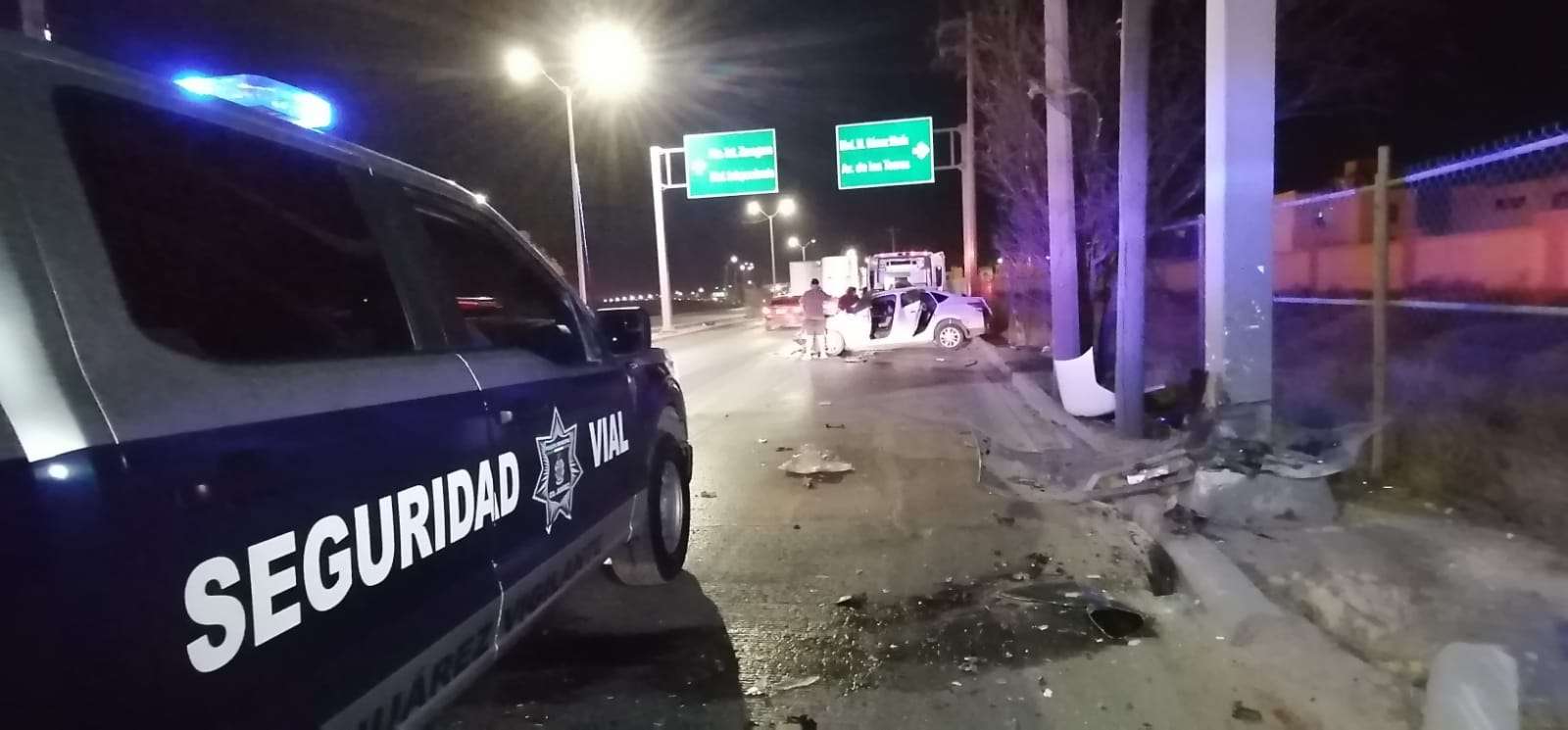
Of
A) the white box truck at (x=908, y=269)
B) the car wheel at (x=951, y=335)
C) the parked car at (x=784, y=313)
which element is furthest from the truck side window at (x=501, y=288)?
the white box truck at (x=908, y=269)

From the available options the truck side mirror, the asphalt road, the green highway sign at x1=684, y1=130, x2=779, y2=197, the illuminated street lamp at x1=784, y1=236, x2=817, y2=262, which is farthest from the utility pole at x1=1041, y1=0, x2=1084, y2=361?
the illuminated street lamp at x1=784, y1=236, x2=817, y2=262

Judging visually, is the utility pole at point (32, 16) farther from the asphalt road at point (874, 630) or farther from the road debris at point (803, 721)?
the road debris at point (803, 721)

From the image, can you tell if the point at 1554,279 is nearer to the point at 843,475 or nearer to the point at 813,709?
the point at 843,475

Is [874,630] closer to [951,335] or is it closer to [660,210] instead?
[951,335]

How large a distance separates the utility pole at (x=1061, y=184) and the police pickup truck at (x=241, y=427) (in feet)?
28.7

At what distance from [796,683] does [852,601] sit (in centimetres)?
106

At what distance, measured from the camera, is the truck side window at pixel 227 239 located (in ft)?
6.69

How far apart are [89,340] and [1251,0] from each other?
693cm

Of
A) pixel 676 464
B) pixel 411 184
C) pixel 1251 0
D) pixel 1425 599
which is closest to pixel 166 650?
pixel 411 184

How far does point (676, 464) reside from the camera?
554 centimetres

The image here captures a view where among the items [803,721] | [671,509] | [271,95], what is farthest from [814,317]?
[271,95]

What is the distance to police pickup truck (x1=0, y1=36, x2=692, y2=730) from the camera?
65.6 inches

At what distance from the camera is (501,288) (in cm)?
495

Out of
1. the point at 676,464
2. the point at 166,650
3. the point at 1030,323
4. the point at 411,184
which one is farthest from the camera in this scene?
the point at 1030,323
